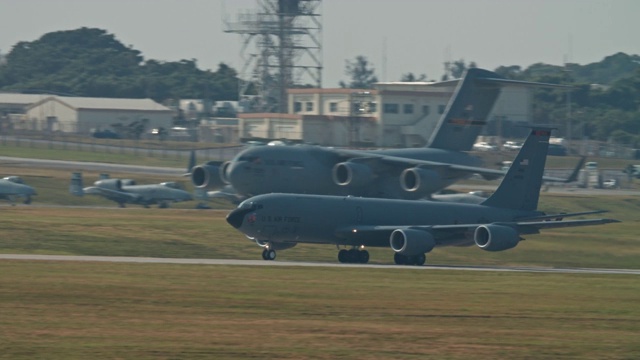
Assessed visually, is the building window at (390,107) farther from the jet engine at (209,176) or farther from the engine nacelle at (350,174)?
the engine nacelle at (350,174)

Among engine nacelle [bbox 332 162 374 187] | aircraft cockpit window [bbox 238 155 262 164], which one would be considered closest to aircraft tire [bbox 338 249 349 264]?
aircraft cockpit window [bbox 238 155 262 164]

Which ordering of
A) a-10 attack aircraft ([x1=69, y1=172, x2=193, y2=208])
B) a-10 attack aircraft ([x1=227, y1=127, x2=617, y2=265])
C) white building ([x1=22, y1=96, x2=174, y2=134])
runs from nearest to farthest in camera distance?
a-10 attack aircraft ([x1=227, y1=127, x2=617, y2=265])
a-10 attack aircraft ([x1=69, y1=172, x2=193, y2=208])
white building ([x1=22, y1=96, x2=174, y2=134])

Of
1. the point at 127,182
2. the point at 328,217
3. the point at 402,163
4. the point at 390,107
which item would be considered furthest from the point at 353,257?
the point at 390,107

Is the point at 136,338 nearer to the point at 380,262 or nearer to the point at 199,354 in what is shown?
the point at 199,354

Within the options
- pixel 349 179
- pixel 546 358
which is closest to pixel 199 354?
pixel 546 358

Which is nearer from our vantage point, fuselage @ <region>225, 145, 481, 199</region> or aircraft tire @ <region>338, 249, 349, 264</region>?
aircraft tire @ <region>338, 249, 349, 264</region>

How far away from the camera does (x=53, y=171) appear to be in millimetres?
97625

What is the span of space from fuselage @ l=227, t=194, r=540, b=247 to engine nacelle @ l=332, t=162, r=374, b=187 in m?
6.20

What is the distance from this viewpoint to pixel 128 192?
279ft

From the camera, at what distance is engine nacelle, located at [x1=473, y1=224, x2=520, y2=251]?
1939 inches

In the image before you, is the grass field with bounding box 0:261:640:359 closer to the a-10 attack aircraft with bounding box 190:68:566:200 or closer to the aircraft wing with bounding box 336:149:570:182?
the a-10 attack aircraft with bounding box 190:68:566:200

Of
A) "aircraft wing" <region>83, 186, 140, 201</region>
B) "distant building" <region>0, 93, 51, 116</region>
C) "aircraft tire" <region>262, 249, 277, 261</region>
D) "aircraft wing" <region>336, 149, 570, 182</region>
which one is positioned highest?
"distant building" <region>0, 93, 51, 116</region>

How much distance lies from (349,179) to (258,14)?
94.3 m

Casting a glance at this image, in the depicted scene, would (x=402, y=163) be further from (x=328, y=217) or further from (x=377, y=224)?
(x=328, y=217)
